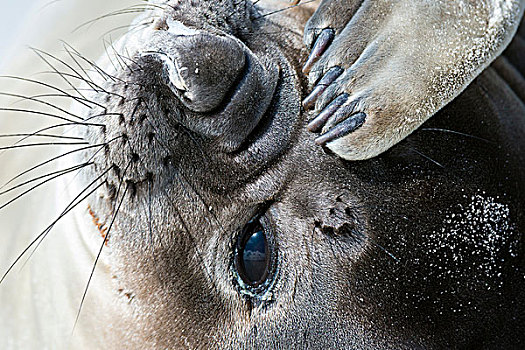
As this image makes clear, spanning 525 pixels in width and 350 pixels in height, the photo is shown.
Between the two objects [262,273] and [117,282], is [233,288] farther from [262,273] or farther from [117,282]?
[117,282]

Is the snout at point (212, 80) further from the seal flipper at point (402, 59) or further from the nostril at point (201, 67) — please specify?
the seal flipper at point (402, 59)

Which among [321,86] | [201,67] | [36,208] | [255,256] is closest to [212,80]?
[201,67]

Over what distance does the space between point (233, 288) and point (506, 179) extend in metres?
0.90

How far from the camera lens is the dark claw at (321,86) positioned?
68.7 inches

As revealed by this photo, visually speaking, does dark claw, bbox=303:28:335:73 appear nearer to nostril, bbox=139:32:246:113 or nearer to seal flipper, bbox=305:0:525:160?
seal flipper, bbox=305:0:525:160

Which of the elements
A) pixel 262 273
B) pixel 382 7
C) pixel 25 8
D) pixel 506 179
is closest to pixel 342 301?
pixel 262 273

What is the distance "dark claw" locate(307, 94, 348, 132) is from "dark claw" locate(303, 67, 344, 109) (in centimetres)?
5

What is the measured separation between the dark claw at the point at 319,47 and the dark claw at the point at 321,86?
2.7 inches

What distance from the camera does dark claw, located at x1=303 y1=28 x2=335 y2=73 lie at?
5.95 feet

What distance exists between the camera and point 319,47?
1.83 metres

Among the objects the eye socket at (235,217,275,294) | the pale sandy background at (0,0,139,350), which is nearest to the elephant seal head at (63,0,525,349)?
the eye socket at (235,217,275,294)

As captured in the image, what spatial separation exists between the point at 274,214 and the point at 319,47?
0.55m

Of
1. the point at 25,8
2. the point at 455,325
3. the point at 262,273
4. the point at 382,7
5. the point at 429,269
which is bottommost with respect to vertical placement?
the point at 455,325

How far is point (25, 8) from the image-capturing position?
3379 millimetres
